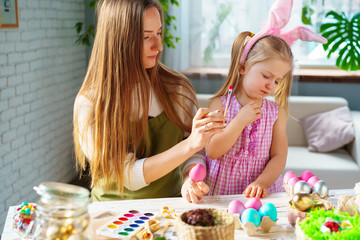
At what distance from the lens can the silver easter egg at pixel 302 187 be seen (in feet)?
4.29

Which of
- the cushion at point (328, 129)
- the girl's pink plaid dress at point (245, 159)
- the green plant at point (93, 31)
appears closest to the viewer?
the girl's pink plaid dress at point (245, 159)

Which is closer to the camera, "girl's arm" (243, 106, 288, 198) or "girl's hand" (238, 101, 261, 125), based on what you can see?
"girl's arm" (243, 106, 288, 198)

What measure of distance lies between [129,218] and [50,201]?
36 centimetres

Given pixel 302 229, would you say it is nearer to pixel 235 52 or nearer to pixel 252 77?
pixel 252 77

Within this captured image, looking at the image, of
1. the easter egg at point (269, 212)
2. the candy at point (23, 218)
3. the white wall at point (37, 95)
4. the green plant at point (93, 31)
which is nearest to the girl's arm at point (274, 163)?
the easter egg at point (269, 212)

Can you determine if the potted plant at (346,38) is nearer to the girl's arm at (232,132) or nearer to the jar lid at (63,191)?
the girl's arm at (232,132)

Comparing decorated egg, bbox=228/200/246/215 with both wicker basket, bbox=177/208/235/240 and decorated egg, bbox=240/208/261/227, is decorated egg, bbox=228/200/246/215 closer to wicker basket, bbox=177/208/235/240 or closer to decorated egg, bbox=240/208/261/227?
decorated egg, bbox=240/208/261/227

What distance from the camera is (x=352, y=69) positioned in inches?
157

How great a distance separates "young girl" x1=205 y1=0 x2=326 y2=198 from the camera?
5.50ft

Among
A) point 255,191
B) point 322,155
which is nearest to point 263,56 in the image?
point 255,191

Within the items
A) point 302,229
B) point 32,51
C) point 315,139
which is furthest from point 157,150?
point 315,139

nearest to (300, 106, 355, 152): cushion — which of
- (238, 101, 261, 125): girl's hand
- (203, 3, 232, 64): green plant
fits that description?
(203, 3, 232, 64): green plant

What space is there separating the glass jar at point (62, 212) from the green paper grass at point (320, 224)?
500 mm

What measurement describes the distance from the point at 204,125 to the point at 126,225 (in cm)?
38
